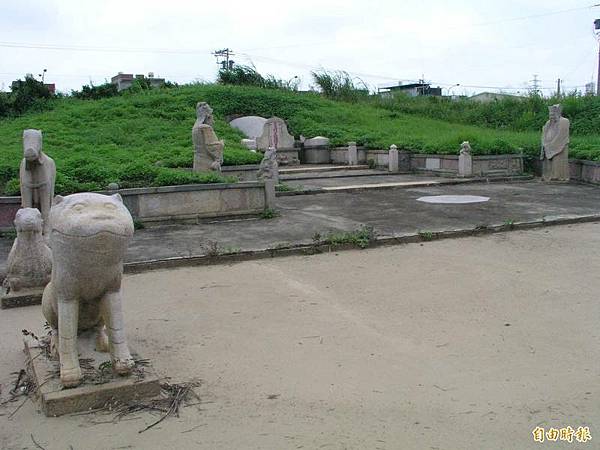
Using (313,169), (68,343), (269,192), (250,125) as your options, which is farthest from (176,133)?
(68,343)

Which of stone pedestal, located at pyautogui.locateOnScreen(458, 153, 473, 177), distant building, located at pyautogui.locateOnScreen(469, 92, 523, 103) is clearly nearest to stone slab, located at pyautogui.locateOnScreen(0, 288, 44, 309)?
stone pedestal, located at pyautogui.locateOnScreen(458, 153, 473, 177)

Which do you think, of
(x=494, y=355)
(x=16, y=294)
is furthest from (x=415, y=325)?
(x=16, y=294)

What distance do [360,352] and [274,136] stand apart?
18971mm

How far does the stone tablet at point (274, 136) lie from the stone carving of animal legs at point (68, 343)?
19.3 m

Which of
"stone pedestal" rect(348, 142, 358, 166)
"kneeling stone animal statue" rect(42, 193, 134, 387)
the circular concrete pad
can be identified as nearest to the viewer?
"kneeling stone animal statue" rect(42, 193, 134, 387)

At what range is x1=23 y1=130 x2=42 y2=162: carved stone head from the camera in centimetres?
684

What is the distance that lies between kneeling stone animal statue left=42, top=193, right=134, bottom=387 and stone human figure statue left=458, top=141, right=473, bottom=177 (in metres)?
15.2

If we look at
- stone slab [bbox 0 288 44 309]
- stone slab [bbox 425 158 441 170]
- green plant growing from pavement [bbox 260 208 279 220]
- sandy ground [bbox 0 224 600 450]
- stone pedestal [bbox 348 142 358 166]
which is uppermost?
stone pedestal [bbox 348 142 358 166]

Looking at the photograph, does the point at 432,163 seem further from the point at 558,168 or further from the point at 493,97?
the point at 493,97

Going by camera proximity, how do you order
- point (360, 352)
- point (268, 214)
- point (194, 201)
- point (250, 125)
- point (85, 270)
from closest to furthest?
point (85, 270) → point (360, 352) → point (194, 201) → point (268, 214) → point (250, 125)

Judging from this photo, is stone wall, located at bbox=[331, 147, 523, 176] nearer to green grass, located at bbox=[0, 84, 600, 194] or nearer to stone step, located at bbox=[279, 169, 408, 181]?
green grass, located at bbox=[0, 84, 600, 194]

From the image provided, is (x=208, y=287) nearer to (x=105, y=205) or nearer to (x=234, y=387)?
(x=234, y=387)

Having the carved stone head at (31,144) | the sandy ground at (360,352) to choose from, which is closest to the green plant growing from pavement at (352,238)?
the sandy ground at (360,352)

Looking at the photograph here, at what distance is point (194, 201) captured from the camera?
11.4m
